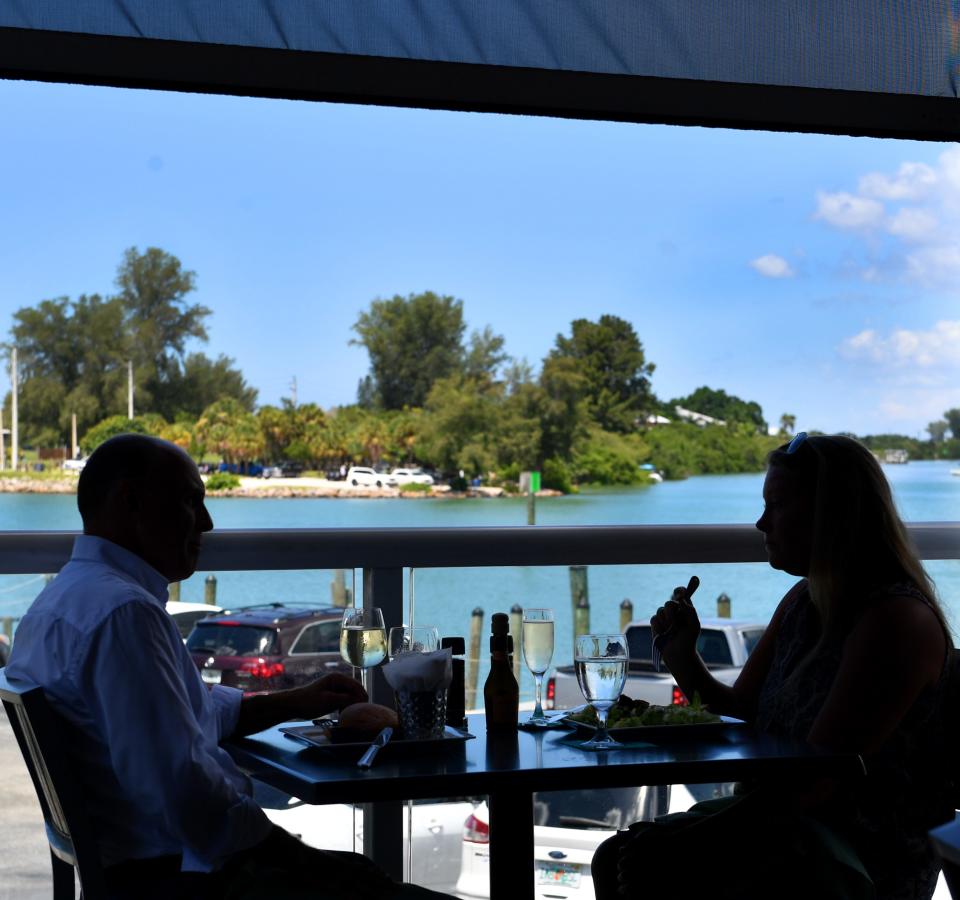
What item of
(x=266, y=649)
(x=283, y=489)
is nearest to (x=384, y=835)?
(x=266, y=649)

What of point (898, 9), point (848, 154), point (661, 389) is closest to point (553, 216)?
point (661, 389)

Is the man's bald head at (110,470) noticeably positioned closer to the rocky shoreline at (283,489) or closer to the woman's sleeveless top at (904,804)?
the woman's sleeveless top at (904,804)

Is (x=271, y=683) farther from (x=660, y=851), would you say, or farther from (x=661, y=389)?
(x=661, y=389)

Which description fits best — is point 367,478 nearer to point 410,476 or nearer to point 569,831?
point 410,476

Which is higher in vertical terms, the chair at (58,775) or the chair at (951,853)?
the chair at (951,853)

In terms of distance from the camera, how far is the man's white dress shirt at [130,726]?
1604 millimetres

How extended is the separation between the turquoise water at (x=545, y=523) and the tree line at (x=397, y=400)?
1376mm

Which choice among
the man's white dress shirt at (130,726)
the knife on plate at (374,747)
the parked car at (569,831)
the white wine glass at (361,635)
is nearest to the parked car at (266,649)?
the parked car at (569,831)

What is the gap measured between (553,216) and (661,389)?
727cm

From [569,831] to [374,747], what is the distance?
1064 millimetres

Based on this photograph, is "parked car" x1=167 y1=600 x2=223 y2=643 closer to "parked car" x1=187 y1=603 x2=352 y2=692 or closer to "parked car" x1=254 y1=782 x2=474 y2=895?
"parked car" x1=187 y1=603 x2=352 y2=692

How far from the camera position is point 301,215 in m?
40.4

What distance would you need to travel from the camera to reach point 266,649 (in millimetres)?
2857

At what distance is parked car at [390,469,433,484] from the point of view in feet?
91.7
